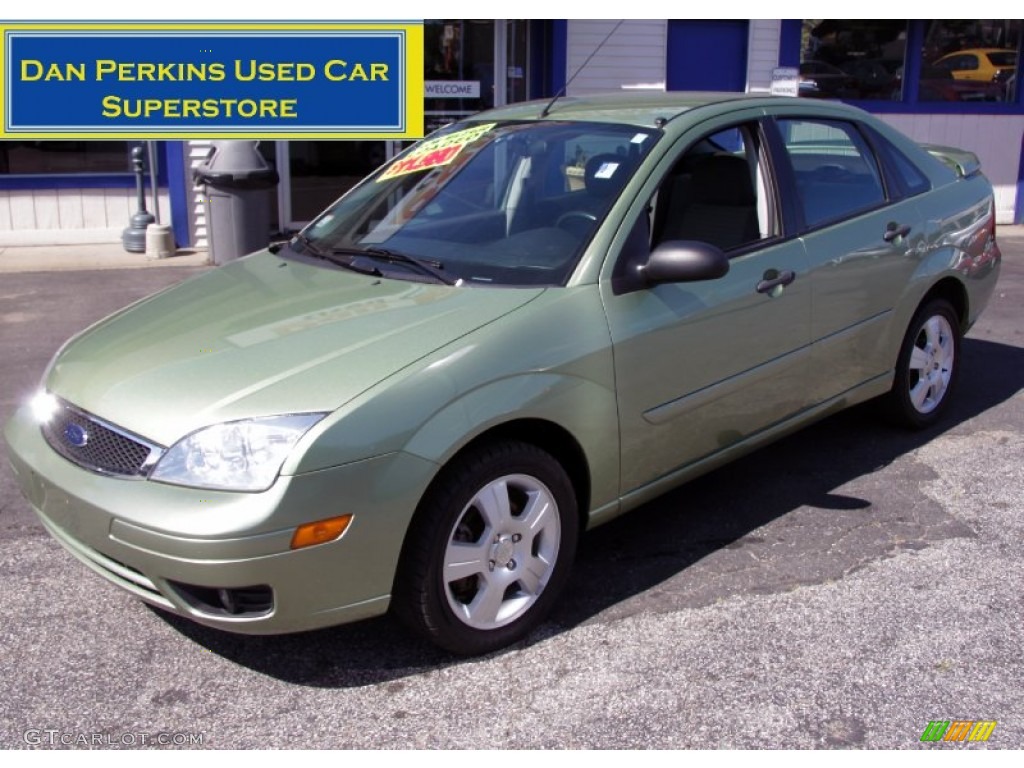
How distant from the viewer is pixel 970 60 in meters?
12.1

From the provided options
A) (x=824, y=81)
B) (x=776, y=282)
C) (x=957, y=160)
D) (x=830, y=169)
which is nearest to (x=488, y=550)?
(x=776, y=282)

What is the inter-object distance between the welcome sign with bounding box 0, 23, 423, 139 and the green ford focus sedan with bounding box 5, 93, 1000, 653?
6691 millimetres

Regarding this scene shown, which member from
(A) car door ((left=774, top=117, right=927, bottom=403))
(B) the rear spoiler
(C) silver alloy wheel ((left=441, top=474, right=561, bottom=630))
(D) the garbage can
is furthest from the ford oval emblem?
(D) the garbage can

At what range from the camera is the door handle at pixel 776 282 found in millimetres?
3971

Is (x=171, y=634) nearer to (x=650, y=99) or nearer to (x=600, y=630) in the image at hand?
(x=600, y=630)

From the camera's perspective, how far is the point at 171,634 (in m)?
3.43

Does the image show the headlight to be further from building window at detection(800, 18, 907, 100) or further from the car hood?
building window at detection(800, 18, 907, 100)

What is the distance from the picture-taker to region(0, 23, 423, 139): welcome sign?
10516 millimetres

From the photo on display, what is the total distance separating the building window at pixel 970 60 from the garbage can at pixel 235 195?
7.45 metres

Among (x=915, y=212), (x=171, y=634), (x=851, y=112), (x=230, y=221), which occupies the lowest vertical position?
(x=171, y=634)

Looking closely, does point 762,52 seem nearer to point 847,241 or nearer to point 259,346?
point 847,241

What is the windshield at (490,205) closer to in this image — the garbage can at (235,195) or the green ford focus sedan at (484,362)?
the green ford focus sedan at (484,362)

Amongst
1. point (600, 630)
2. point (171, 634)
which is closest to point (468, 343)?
point (600, 630)
